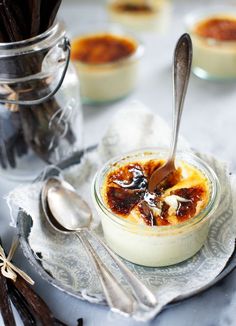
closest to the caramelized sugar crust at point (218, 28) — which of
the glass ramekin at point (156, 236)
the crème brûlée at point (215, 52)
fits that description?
the crème brûlée at point (215, 52)

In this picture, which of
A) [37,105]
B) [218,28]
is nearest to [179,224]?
[37,105]

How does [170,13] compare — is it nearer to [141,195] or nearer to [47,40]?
[47,40]

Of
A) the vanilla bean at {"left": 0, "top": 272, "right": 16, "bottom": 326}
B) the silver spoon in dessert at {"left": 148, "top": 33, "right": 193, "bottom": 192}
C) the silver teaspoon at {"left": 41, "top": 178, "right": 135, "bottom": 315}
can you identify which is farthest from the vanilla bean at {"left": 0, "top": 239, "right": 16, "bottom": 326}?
the silver spoon in dessert at {"left": 148, "top": 33, "right": 193, "bottom": 192}

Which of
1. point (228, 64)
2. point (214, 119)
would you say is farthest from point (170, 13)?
point (214, 119)

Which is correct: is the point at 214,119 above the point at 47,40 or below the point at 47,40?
below

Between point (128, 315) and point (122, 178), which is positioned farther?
point (122, 178)

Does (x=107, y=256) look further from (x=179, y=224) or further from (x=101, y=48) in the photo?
(x=101, y=48)
